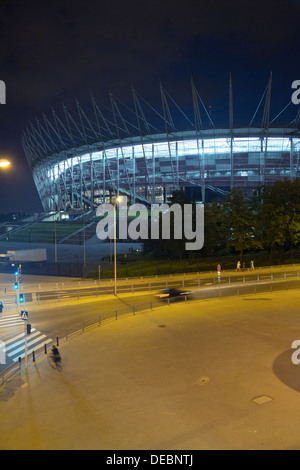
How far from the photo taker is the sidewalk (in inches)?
334

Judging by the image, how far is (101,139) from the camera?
86250 mm

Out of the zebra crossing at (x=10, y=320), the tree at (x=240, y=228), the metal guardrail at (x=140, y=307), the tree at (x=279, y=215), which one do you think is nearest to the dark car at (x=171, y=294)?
the metal guardrail at (x=140, y=307)

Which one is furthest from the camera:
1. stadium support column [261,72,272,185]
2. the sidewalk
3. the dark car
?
stadium support column [261,72,272,185]

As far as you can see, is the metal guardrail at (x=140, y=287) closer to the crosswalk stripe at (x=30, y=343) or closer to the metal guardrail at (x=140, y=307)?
the metal guardrail at (x=140, y=307)

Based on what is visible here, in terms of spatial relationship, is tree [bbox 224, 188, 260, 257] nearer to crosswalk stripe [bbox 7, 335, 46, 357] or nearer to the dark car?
the dark car

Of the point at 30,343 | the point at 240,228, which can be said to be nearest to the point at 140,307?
the point at 30,343

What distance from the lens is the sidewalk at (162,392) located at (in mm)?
8484

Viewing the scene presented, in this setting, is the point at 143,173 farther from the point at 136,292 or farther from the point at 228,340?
the point at 228,340

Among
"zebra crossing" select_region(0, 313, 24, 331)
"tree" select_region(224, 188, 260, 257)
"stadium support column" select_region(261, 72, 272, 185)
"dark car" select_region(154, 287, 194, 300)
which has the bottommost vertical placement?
"zebra crossing" select_region(0, 313, 24, 331)

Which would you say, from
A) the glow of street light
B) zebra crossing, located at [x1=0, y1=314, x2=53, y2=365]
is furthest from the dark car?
the glow of street light

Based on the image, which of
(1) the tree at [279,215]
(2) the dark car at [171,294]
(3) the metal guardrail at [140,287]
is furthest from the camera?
(1) the tree at [279,215]

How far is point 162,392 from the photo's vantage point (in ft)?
36.2

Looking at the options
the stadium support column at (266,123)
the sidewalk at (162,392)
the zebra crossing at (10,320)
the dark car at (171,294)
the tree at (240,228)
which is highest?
the stadium support column at (266,123)

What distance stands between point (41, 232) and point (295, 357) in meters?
67.7
